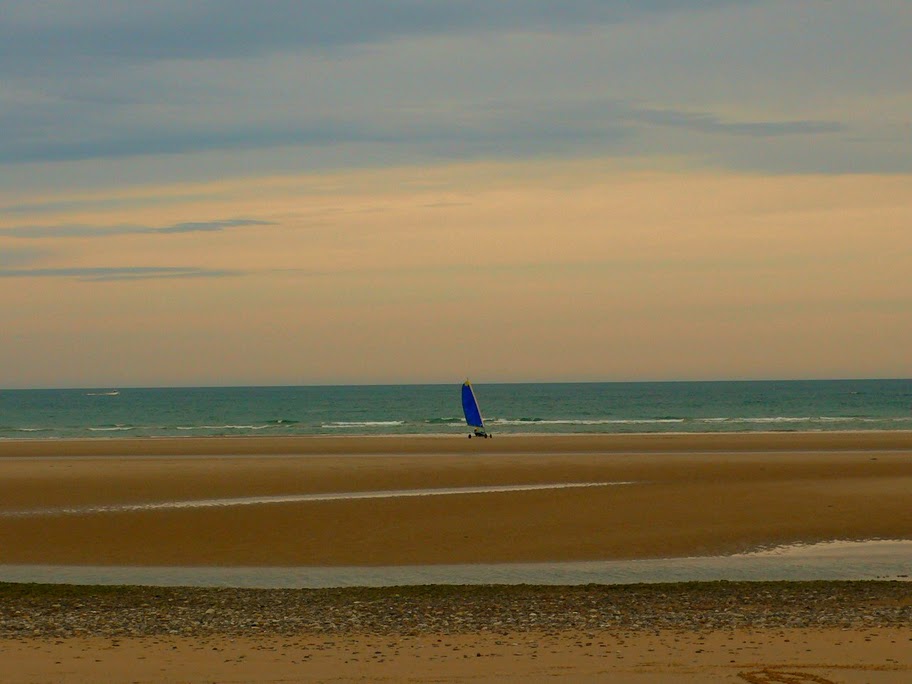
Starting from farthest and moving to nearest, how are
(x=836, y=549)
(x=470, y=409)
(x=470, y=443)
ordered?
(x=470, y=409) → (x=470, y=443) → (x=836, y=549)

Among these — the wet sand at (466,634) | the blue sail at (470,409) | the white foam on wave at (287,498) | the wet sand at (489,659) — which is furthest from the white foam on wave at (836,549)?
the blue sail at (470,409)

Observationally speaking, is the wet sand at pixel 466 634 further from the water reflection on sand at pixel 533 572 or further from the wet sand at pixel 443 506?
the wet sand at pixel 443 506

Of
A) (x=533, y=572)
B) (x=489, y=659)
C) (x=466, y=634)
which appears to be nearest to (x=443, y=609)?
(x=466, y=634)

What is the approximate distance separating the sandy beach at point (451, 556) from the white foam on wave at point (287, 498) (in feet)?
0.58

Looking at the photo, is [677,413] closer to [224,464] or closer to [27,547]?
[224,464]

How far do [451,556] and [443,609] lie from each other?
5404 millimetres

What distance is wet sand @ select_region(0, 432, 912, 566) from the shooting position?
61.2 ft

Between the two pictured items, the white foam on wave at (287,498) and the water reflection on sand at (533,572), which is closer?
the water reflection on sand at (533,572)

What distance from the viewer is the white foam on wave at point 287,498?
2441 cm

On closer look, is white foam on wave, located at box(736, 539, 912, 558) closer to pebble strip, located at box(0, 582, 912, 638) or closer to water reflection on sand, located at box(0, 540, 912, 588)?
water reflection on sand, located at box(0, 540, 912, 588)

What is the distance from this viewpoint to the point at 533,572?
52.9 ft

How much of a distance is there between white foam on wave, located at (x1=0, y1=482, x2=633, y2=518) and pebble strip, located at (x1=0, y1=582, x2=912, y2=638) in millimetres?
10563

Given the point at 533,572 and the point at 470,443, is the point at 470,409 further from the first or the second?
the point at 533,572

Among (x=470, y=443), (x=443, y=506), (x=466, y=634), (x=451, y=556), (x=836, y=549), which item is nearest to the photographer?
(x=466, y=634)
